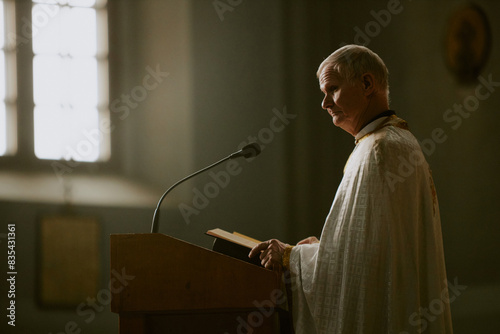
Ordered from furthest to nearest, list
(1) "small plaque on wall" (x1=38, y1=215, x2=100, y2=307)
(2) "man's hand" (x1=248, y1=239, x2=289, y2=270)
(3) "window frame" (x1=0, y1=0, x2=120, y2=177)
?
1. (3) "window frame" (x1=0, y1=0, x2=120, y2=177)
2. (1) "small plaque on wall" (x1=38, y1=215, x2=100, y2=307)
3. (2) "man's hand" (x1=248, y1=239, x2=289, y2=270)

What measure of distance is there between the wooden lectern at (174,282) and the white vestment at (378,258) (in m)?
0.19

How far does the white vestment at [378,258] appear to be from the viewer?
1980 millimetres

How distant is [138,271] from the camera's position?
6.31 feet

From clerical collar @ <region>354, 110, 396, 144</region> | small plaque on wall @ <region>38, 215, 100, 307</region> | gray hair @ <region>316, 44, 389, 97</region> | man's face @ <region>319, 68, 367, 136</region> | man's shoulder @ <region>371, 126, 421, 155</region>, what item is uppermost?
gray hair @ <region>316, 44, 389, 97</region>

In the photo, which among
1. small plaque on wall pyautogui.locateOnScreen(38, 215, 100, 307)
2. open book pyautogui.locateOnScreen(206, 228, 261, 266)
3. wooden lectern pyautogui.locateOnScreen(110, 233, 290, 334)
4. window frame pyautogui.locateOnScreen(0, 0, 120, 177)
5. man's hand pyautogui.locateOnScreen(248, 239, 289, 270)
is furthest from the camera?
Answer: window frame pyautogui.locateOnScreen(0, 0, 120, 177)

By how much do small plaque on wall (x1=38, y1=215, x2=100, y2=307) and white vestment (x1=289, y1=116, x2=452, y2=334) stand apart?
2441mm

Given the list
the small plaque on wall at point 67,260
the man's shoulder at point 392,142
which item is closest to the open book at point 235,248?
the man's shoulder at point 392,142

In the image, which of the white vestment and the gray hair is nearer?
the white vestment

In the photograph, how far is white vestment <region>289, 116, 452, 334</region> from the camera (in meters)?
1.98

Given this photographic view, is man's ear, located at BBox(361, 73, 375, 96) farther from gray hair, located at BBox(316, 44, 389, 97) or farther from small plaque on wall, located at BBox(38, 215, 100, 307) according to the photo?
small plaque on wall, located at BBox(38, 215, 100, 307)

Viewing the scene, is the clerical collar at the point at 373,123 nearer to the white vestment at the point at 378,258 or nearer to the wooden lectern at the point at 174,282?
the white vestment at the point at 378,258

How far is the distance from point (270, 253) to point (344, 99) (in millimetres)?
709

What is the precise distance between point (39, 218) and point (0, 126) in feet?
2.48

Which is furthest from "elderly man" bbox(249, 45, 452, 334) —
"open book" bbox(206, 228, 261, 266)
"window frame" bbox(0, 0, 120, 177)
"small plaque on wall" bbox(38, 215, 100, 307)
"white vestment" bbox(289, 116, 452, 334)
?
"window frame" bbox(0, 0, 120, 177)
